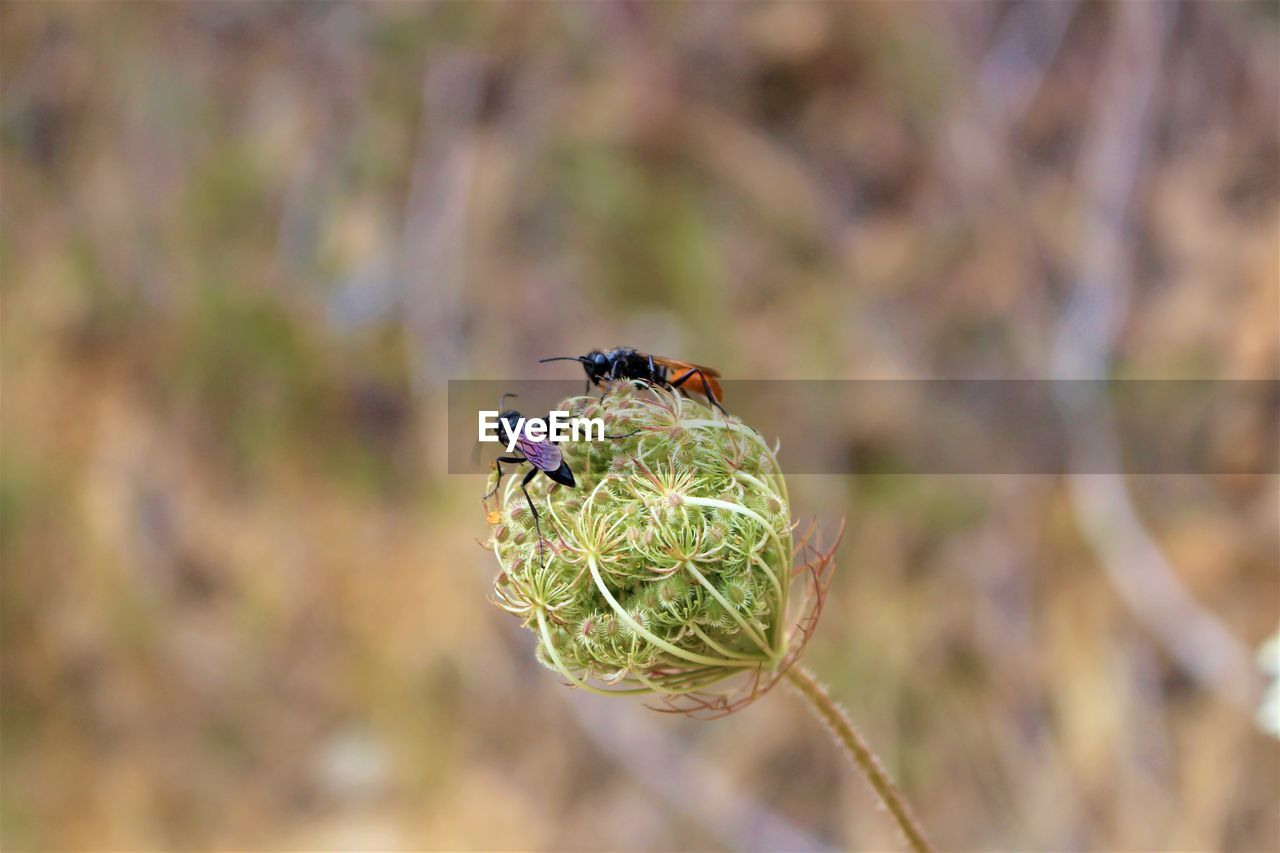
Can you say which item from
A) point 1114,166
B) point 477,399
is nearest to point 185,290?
point 477,399

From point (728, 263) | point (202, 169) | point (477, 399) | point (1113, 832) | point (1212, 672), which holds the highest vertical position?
point (202, 169)

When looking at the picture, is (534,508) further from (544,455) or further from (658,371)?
(658,371)

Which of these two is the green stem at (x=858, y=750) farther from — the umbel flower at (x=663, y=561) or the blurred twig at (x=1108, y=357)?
the blurred twig at (x=1108, y=357)

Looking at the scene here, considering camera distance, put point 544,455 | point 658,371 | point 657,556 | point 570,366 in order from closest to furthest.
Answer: point 657,556, point 544,455, point 658,371, point 570,366

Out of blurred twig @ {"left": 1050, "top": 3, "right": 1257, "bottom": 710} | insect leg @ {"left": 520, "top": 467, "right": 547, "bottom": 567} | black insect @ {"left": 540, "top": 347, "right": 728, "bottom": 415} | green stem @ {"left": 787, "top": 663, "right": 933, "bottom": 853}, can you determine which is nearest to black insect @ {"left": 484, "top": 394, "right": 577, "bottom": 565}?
insect leg @ {"left": 520, "top": 467, "right": 547, "bottom": 567}

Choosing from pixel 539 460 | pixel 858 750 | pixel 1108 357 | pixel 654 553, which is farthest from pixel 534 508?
pixel 1108 357

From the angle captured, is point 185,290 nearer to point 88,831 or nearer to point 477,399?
point 477,399

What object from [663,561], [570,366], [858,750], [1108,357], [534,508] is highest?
[570,366]
